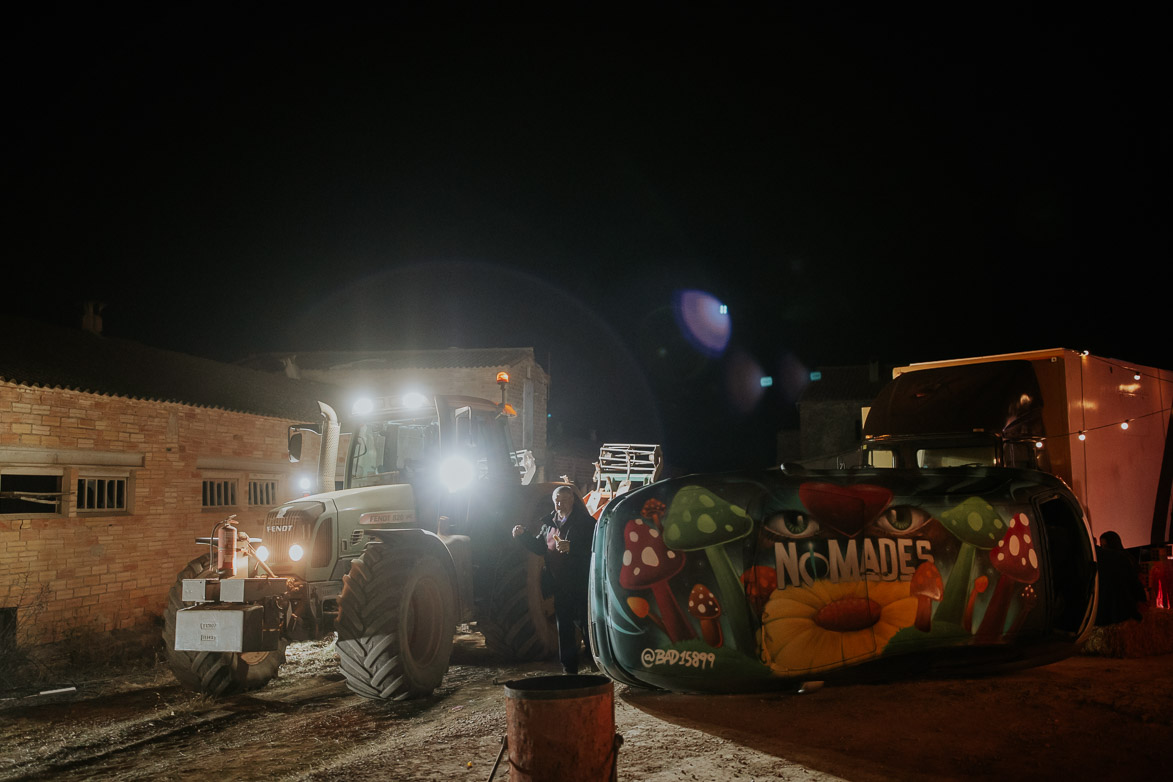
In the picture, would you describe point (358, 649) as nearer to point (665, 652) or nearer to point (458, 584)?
point (458, 584)

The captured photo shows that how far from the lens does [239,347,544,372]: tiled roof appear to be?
30750mm

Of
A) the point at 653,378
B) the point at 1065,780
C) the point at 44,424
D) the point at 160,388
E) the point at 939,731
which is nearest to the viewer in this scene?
the point at 1065,780

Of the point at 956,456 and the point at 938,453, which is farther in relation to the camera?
the point at 938,453

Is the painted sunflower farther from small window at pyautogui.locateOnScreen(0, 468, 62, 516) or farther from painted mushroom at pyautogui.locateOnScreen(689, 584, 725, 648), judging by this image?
small window at pyautogui.locateOnScreen(0, 468, 62, 516)

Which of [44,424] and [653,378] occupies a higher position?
[653,378]

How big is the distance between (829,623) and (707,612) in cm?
96

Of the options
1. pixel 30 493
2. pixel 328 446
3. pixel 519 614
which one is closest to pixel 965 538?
pixel 519 614

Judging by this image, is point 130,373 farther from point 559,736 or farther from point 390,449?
point 559,736

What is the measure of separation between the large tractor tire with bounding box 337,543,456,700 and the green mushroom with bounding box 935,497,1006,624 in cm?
446

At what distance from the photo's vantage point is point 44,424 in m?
12.1

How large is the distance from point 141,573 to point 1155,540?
1633cm

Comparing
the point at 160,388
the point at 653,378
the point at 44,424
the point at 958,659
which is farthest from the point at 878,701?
the point at 653,378

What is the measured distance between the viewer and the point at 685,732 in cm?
607

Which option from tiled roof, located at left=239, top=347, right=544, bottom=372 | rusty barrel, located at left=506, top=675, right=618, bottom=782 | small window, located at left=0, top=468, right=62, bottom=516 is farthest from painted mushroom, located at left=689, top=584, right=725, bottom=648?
tiled roof, located at left=239, top=347, right=544, bottom=372
